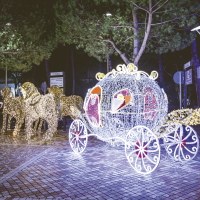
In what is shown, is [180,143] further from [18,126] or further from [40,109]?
[18,126]

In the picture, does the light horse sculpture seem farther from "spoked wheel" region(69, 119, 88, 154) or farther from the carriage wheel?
the carriage wheel

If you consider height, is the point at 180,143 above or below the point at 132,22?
below

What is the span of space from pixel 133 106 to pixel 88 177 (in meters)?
2.24

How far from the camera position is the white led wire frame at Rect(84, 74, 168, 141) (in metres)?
7.92

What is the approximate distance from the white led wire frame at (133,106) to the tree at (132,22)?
3852 millimetres

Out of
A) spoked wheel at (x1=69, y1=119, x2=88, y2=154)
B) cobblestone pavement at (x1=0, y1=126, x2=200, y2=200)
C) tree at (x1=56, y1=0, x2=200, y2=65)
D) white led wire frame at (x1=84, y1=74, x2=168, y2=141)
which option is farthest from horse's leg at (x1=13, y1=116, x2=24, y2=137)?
white led wire frame at (x1=84, y1=74, x2=168, y2=141)

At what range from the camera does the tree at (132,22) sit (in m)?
11.5

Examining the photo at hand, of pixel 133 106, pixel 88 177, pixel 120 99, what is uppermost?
pixel 120 99

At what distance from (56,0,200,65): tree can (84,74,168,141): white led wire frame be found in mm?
3852

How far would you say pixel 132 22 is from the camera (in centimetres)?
1266

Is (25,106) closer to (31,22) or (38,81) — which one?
(31,22)

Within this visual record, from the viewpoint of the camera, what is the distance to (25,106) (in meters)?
11.4

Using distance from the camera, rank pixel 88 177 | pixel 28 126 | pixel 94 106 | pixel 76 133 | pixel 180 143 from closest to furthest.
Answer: pixel 88 177
pixel 180 143
pixel 94 106
pixel 76 133
pixel 28 126

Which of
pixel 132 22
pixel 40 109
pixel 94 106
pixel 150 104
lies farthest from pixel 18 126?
pixel 150 104
